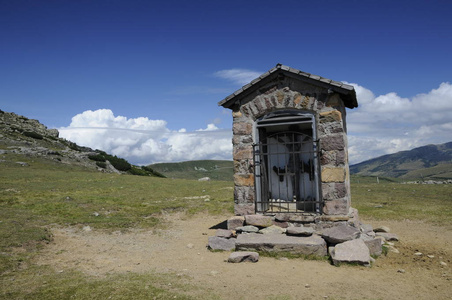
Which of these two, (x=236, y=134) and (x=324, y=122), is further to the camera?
(x=236, y=134)

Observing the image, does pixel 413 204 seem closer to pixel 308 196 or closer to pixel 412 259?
pixel 308 196

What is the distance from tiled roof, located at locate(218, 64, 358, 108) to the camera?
29.4ft

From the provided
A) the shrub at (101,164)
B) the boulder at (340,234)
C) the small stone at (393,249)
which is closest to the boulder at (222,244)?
the boulder at (340,234)

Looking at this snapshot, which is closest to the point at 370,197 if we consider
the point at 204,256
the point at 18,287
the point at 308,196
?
the point at 308,196

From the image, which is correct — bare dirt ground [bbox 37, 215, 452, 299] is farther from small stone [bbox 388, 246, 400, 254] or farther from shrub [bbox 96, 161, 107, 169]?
shrub [bbox 96, 161, 107, 169]

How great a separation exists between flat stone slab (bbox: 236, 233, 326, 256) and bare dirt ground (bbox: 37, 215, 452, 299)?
359 mm

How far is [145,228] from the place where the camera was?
11.6 metres

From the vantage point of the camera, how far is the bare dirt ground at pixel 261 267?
5.59 metres

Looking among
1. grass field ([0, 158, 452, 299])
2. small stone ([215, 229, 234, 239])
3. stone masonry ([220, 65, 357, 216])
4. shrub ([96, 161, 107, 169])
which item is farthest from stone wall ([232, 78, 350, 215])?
shrub ([96, 161, 107, 169])

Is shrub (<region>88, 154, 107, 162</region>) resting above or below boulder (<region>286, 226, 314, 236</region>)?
above

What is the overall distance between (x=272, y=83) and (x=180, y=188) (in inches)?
569

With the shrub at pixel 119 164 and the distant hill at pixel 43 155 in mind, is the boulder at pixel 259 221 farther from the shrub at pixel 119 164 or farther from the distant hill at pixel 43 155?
the shrub at pixel 119 164

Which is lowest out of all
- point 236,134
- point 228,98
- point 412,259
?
point 412,259

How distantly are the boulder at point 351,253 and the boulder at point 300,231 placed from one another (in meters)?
0.96
